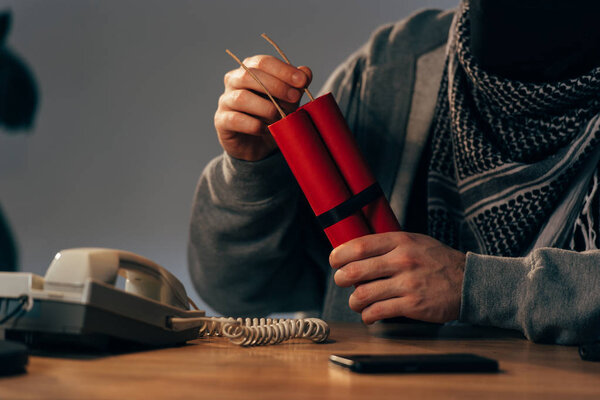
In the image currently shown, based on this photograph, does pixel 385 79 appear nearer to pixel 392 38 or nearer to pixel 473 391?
pixel 392 38

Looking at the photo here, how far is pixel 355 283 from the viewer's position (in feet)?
2.77

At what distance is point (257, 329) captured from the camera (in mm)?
663

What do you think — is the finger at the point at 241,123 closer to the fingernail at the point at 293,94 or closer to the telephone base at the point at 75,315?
the fingernail at the point at 293,94

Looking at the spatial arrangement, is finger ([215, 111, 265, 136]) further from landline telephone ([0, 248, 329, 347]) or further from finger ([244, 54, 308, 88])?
landline telephone ([0, 248, 329, 347])

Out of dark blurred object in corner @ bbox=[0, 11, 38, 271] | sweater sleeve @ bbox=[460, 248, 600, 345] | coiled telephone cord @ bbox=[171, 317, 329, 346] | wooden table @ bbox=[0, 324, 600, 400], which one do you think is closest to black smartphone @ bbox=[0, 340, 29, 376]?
wooden table @ bbox=[0, 324, 600, 400]

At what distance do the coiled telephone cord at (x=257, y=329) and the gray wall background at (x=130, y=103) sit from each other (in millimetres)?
1838

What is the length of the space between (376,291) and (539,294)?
222 millimetres

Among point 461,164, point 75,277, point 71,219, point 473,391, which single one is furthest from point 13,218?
point 473,391

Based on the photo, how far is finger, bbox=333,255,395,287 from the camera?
0.81m

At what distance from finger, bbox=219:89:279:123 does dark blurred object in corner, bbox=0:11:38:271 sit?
2144 millimetres

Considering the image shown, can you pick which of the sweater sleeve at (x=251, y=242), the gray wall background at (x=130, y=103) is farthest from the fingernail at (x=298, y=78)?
the gray wall background at (x=130, y=103)

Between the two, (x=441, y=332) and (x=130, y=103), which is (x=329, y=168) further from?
(x=130, y=103)

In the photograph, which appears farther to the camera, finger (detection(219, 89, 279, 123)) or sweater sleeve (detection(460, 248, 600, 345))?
finger (detection(219, 89, 279, 123))

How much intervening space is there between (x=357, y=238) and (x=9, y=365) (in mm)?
494
